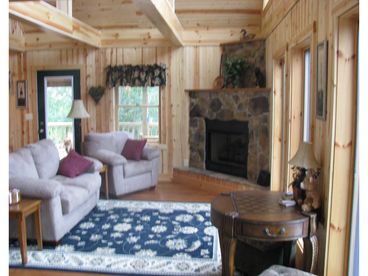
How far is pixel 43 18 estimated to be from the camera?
481cm

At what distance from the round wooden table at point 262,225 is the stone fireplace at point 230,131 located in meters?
Result: 2.83

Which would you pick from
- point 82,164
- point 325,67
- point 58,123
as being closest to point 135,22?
point 58,123

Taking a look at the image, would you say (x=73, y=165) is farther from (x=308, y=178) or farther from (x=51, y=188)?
(x=308, y=178)

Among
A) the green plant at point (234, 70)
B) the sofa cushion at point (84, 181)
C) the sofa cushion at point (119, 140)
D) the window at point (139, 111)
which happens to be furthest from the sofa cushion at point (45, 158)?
the green plant at point (234, 70)

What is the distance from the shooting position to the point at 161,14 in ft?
14.1

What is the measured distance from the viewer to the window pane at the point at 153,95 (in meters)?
7.11

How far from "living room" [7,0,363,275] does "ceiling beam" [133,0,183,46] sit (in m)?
0.02

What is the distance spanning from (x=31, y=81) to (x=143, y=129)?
2430mm

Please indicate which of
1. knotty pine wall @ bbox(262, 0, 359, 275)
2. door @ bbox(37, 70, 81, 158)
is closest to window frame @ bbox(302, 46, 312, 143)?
knotty pine wall @ bbox(262, 0, 359, 275)

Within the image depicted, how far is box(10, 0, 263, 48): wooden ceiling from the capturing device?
639 centimetres

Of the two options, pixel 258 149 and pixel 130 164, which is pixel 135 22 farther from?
pixel 258 149

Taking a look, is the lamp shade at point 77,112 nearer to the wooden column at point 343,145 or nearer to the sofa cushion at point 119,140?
the sofa cushion at point 119,140

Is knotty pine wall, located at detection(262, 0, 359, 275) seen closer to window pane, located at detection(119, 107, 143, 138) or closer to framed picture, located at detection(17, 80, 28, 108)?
→ window pane, located at detection(119, 107, 143, 138)

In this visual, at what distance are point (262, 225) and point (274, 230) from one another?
0.09 m
